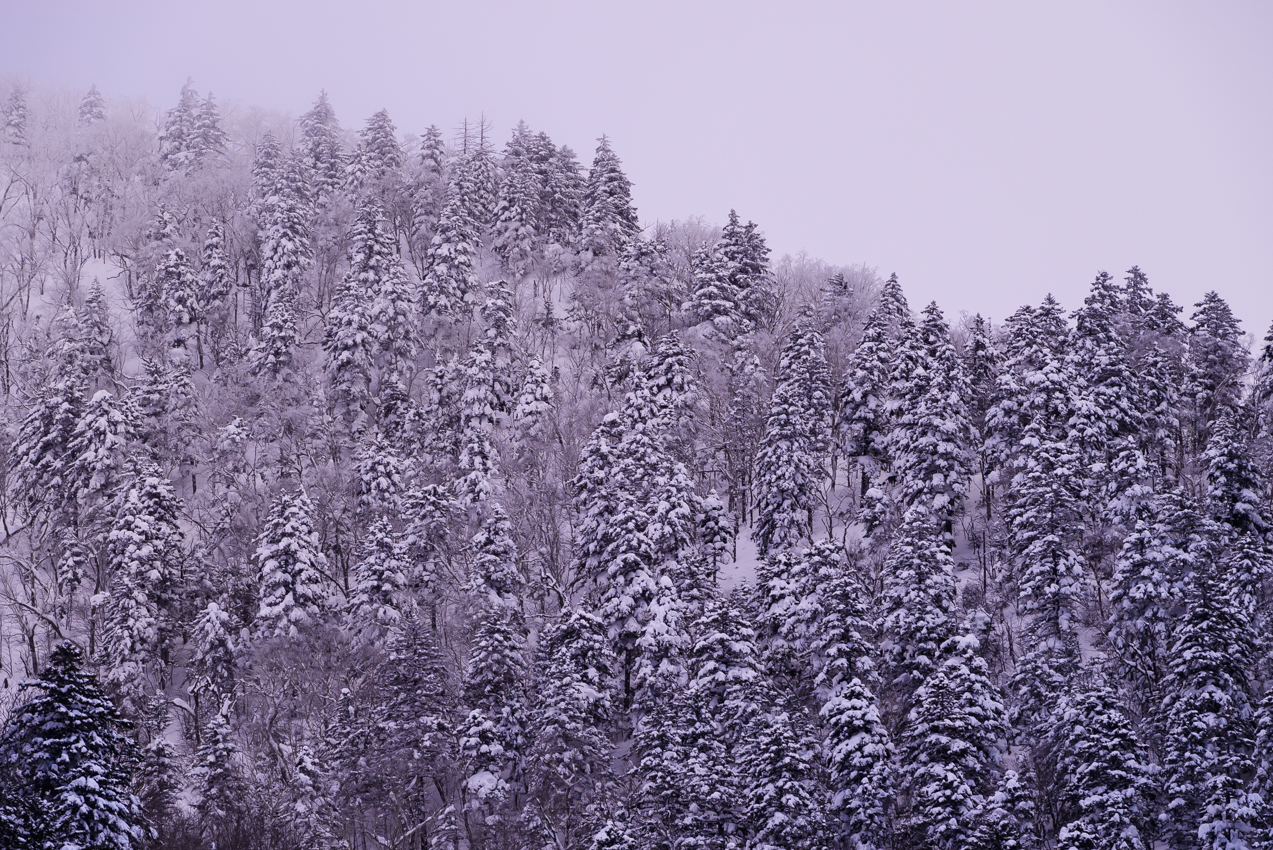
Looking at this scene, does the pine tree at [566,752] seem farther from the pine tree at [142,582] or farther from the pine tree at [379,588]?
the pine tree at [142,582]

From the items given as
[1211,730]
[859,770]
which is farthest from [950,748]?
[1211,730]

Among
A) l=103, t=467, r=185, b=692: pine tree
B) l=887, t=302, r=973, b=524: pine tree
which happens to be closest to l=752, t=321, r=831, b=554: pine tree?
l=887, t=302, r=973, b=524: pine tree

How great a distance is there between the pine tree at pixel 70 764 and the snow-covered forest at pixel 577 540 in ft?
0.38

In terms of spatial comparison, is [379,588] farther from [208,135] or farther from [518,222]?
[208,135]

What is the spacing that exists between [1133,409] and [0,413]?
221ft

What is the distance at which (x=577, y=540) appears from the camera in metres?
52.2

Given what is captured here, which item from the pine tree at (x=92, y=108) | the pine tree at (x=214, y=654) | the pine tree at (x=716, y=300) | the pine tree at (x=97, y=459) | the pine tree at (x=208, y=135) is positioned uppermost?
the pine tree at (x=92, y=108)

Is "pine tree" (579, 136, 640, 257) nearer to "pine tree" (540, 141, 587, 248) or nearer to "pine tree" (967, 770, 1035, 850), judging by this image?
"pine tree" (540, 141, 587, 248)

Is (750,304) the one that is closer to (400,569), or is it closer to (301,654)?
(400,569)

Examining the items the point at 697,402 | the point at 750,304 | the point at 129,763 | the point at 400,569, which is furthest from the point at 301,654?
the point at 750,304

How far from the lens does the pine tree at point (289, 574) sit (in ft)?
155

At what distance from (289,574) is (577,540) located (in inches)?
543

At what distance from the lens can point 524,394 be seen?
60719 mm

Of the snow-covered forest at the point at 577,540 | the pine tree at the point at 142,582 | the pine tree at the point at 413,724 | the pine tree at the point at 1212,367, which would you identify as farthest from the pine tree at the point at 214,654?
the pine tree at the point at 1212,367
